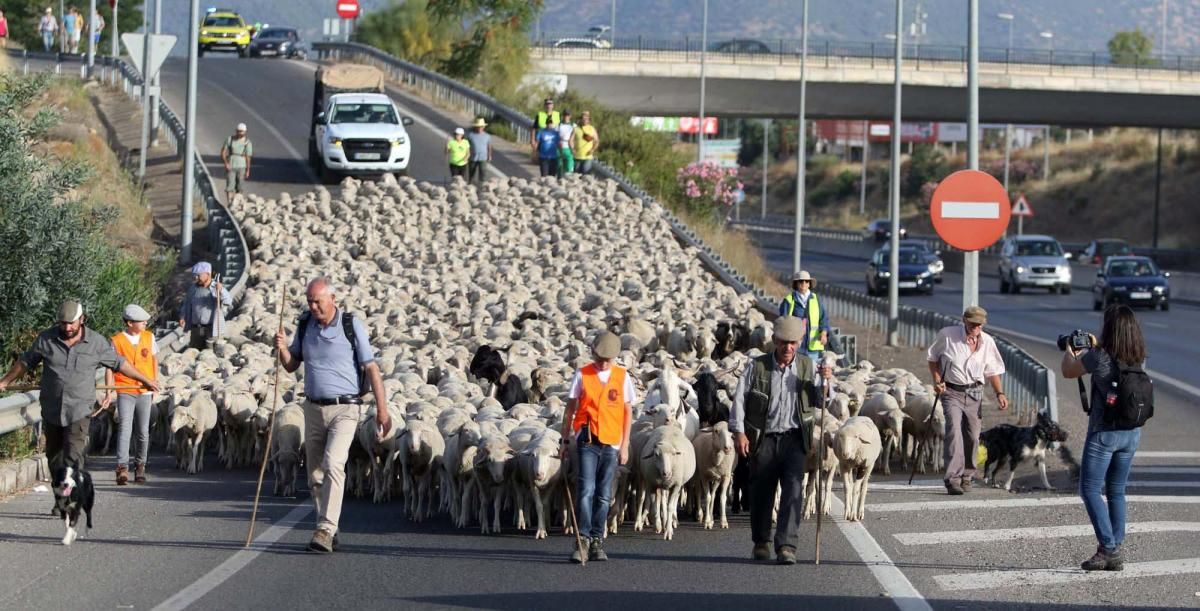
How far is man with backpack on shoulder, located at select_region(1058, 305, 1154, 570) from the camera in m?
11.8

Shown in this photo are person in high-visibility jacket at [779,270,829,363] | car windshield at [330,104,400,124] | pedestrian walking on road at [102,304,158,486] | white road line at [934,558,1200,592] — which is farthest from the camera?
car windshield at [330,104,400,124]

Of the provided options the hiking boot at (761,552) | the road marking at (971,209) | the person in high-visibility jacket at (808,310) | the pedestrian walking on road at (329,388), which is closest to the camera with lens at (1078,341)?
the hiking boot at (761,552)

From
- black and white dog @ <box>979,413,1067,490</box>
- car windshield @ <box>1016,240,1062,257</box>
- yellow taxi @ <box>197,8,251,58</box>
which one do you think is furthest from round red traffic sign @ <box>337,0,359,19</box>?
black and white dog @ <box>979,413,1067,490</box>

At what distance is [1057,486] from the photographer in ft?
54.5

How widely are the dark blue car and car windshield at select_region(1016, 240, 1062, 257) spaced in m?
6.96

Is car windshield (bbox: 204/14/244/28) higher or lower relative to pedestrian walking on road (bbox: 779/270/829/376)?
higher

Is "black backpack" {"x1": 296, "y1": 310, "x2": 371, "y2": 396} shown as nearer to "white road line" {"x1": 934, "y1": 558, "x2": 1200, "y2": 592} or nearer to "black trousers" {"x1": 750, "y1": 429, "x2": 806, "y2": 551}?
"black trousers" {"x1": 750, "y1": 429, "x2": 806, "y2": 551}

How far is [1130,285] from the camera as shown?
47.1m

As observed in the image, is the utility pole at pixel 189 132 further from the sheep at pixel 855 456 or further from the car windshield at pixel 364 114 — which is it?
the sheep at pixel 855 456

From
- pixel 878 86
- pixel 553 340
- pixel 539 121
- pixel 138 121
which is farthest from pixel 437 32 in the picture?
pixel 553 340

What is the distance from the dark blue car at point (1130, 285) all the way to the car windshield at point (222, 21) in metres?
40.0

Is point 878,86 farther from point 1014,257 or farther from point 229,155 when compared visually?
point 229,155

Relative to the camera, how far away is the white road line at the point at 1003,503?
15.1 m

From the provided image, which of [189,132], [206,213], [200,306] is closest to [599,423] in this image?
[200,306]
